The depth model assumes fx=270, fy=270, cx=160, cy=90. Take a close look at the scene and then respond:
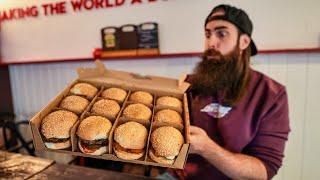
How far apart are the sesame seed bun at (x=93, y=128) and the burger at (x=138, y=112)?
0.10 metres

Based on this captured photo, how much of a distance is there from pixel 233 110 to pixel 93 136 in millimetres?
829

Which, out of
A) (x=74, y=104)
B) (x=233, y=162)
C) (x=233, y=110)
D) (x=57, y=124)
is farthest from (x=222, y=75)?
(x=57, y=124)

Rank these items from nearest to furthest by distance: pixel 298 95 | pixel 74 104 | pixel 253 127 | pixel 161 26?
pixel 74 104 < pixel 253 127 < pixel 298 95 < pixel 161 26

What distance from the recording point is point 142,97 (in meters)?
1.18

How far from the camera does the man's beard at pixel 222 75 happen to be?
1.57m

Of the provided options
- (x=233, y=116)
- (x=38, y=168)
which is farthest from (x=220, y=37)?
(x=38, y=168)

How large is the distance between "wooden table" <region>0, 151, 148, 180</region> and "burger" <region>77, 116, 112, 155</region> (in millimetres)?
486

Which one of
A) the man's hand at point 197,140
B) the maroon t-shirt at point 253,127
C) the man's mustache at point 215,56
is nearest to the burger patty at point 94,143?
the man's hand at point 197,140

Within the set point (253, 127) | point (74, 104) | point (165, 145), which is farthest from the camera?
point (253, 127)

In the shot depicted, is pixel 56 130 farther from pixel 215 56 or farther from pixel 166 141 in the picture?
pixel 215 56

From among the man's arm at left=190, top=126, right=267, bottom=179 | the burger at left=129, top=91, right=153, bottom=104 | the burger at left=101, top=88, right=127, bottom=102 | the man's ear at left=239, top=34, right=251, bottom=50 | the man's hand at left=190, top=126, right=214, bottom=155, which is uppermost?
the man's ear at left=239, top=34, right=251, bottom=50

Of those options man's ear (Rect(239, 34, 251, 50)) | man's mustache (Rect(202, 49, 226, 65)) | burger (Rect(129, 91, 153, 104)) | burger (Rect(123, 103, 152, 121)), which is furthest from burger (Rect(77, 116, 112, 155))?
man's ear (Rect(239, 34, 251, 50))

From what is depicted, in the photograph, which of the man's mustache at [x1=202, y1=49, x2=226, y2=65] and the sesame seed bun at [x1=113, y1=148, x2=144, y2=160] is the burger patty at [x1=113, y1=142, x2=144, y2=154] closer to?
the sesame seed bun at [x1=113, y1=148, x2=144, y2=160]

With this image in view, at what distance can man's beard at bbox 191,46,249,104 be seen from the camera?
62.0 inches
